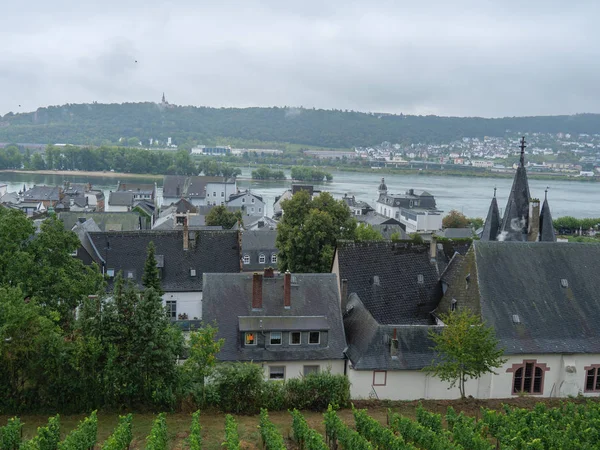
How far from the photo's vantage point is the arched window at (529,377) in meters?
27.3

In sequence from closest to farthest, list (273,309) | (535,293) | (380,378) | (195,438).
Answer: (195,438) → (380,378) → (273,309) → (535,293)

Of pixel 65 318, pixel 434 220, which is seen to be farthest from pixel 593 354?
pixel 434 220

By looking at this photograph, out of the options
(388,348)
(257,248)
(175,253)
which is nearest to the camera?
(388,348)

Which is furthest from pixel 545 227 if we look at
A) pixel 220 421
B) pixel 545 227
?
pixel 220 421

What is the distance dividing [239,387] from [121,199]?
73435 mm

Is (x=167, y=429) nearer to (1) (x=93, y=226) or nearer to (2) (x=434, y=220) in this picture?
(1) (x=93, y=226)

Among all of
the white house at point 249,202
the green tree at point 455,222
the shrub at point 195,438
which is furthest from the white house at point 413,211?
the shrub at point 195,438

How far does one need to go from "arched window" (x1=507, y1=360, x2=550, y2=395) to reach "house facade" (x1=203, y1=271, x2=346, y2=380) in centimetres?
744

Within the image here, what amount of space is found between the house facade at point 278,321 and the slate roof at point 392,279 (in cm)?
220

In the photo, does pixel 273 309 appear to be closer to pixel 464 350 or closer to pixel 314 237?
pixel 464 350

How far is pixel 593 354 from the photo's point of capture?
2755cm

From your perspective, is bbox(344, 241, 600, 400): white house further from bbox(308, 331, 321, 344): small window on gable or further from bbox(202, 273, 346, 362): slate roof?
bbox(308, 331, 321, 344): small window on gable

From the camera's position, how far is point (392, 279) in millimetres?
31781

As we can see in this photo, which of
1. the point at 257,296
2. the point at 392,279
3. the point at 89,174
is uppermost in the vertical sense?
the point at 392,279
